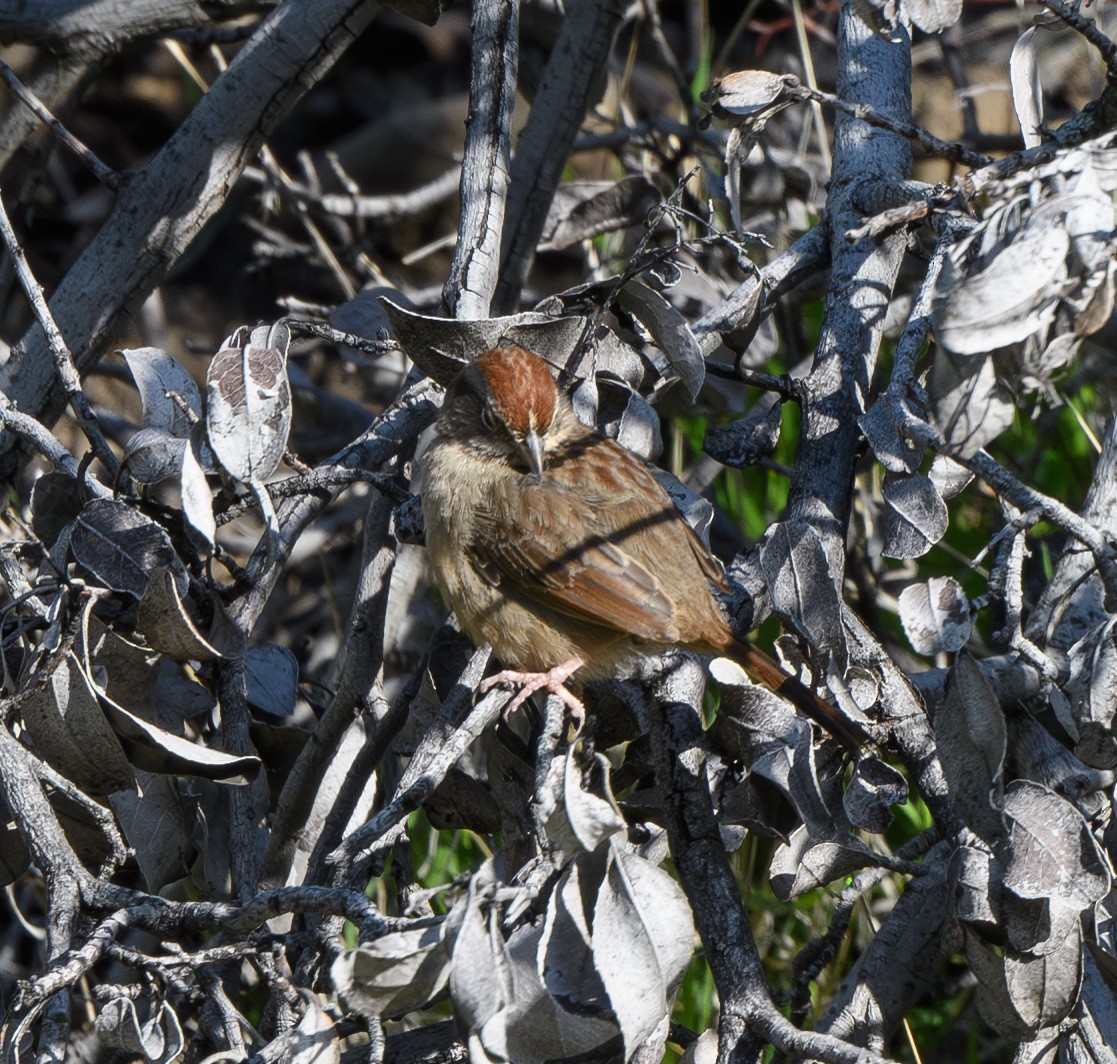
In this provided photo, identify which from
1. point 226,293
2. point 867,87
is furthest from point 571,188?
point 226,293

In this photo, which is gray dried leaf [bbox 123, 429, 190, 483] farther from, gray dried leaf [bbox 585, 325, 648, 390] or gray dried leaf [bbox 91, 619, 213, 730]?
gray dried leaf [bbox 585, 325, 648, 390]

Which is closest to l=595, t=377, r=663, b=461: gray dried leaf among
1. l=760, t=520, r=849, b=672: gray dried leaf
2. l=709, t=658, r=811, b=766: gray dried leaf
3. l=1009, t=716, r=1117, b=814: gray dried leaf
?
l=760, t=520, r=849, b=672: gray dried leaf

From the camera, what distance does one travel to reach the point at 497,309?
3.57 meters

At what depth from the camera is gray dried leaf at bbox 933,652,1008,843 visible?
2.02m

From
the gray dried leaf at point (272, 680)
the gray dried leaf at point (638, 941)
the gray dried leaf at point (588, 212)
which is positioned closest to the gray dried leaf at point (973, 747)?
the gray dried leaf at point (638, 941)

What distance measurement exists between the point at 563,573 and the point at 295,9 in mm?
1471

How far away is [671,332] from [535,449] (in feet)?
2.38

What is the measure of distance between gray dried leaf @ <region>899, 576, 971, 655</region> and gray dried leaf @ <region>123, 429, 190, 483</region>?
1.31 m

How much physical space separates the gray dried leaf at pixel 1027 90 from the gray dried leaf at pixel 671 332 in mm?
737

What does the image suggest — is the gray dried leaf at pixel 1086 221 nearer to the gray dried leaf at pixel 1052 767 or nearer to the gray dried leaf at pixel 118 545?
the gray dried leaf at pixel 1052 767

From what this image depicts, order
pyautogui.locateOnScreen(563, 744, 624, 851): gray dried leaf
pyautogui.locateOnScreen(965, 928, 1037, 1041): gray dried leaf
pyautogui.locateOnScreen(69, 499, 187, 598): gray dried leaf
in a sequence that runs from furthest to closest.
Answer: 1. pyautogui.locateOnScreen(69, 499, 187, 598): gray dried leaf
2. pyautogui.locateOnScreen(965, 928, 1037, 1041): gray dried leaf
3. pyautogui.locateOnScreen(563, 744, 624, 851): gray dried leaf

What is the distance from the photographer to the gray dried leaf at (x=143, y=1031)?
188cm

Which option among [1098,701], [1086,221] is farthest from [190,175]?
[1098,701]

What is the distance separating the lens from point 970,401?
1877mm
